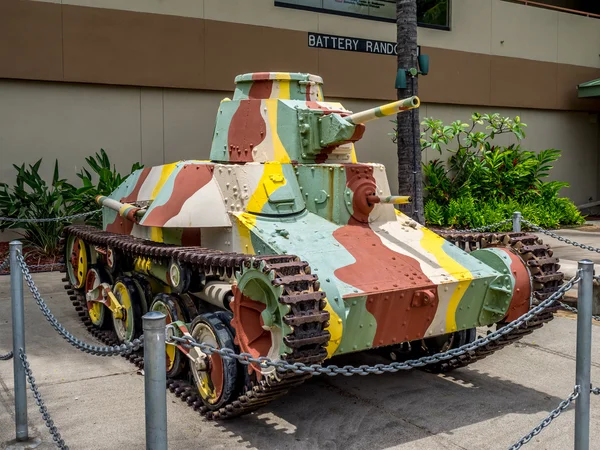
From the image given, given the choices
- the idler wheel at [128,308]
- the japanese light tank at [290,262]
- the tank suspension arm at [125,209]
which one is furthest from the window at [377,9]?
the idler wheel at [128,308]

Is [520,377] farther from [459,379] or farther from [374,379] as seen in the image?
[374,379]

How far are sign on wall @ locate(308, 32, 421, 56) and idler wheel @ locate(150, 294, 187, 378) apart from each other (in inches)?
383

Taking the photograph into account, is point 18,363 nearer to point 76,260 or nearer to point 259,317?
point 259,317

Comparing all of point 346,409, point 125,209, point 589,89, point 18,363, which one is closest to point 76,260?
point 125,209

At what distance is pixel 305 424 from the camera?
5.47 metres

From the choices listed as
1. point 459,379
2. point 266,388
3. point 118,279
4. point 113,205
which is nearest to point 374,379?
point 459,379

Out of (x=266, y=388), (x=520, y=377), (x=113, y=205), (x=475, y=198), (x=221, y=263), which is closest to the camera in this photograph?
(x=266, y=388)

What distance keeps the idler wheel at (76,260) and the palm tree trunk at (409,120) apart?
15.7 feet

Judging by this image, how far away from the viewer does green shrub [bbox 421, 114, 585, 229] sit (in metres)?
16.4

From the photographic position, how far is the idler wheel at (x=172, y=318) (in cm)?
638

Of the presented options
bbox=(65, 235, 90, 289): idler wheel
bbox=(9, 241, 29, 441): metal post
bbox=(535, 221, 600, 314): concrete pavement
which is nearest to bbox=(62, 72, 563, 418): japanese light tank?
bbox=(65, 235, 90, 289): idler wheel

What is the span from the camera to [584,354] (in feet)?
13.6

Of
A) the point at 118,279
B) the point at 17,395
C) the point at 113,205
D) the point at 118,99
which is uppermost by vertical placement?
the point at 118,99

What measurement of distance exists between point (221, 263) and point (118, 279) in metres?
2.60
